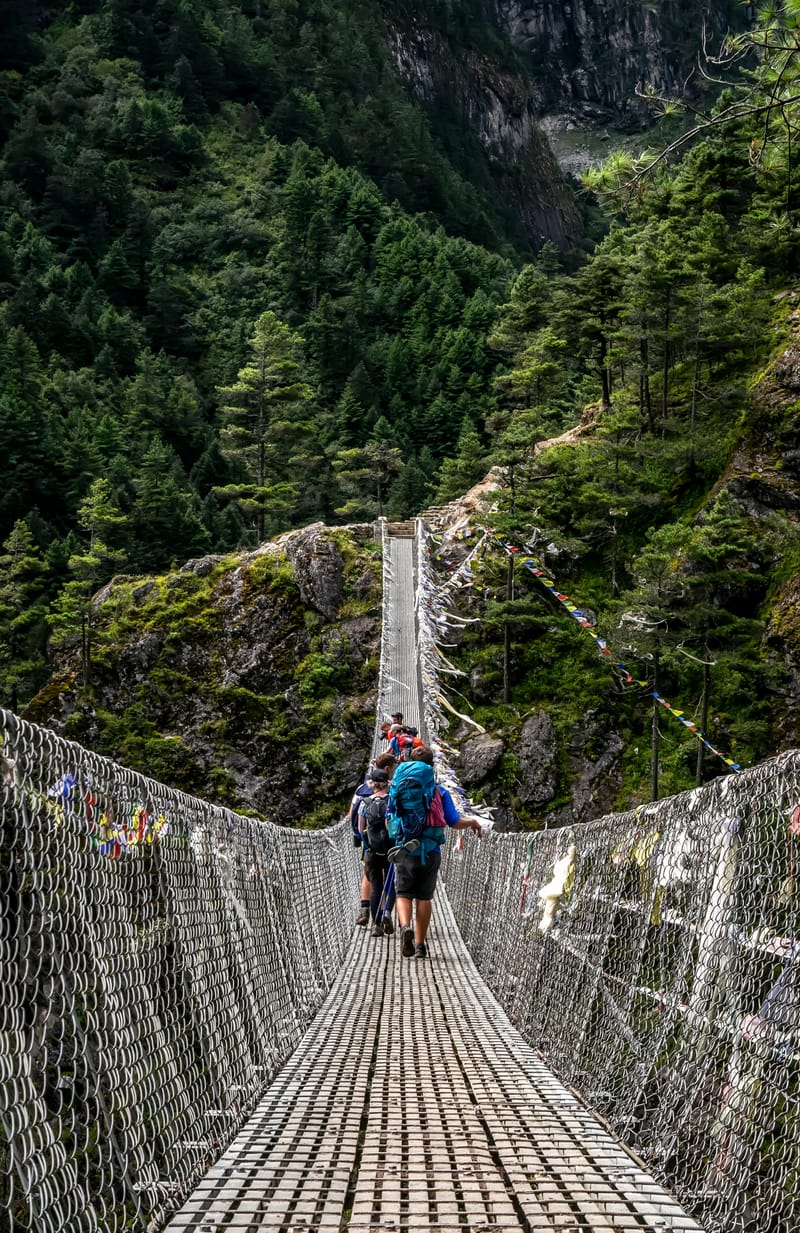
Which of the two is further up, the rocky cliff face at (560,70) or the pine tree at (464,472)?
the rocky cliff face at (560,70)

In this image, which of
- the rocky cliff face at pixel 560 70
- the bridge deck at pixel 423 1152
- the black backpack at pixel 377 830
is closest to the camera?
the bridge deck at pixel 423 1152

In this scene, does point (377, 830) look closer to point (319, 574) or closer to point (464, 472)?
point (319, 574)

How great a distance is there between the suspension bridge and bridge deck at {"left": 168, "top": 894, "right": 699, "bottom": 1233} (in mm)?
10

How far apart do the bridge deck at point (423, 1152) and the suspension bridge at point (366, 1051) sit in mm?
10

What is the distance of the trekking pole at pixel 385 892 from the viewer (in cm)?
743

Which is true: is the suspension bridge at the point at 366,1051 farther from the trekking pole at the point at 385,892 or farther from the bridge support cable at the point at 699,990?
the trekking pole at the point at 385,892

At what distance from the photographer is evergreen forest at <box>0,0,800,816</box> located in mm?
18750

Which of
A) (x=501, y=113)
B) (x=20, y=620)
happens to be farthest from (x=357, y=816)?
(x=501, y=113)

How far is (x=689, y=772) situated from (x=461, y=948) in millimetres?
12768

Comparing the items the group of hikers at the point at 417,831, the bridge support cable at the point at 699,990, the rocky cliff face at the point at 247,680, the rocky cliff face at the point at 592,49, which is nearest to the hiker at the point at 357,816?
the group of hikers at the point at 417,831

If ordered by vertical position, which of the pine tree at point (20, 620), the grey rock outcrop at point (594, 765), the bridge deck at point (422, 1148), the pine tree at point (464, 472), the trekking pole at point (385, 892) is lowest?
the bridge deck at point (422, 1148)

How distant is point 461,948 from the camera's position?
7.34 m

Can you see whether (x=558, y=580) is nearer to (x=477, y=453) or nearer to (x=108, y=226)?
(x=477, y=453)

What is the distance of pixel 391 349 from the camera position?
5553 cm
